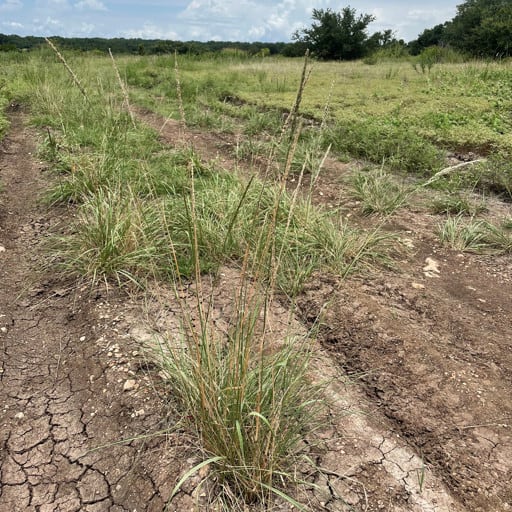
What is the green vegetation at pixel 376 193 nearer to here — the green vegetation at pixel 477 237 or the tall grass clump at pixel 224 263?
the green vegetation at pixel 477 237

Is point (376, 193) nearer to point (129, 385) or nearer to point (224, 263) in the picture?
point (224, 263)

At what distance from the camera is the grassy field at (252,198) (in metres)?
1.40

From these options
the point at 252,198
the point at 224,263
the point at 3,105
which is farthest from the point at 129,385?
the point at 3,105

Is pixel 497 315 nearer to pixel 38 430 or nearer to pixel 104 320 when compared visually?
pixel 104 320

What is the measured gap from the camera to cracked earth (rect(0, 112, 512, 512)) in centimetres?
147

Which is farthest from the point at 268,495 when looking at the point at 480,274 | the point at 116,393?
the point at 480,274

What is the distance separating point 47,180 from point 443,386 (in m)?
3.44

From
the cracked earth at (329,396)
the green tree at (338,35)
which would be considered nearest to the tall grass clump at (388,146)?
the cracked earth at (329,396)

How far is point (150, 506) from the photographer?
140 centimetres

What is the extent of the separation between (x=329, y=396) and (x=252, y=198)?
5.72 ft

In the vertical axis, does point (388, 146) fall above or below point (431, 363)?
above

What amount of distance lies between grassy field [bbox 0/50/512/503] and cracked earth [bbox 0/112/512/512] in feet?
0.50

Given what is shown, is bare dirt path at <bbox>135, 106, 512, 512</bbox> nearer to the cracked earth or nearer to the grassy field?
the cracked earth

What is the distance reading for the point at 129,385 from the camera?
1.83m
